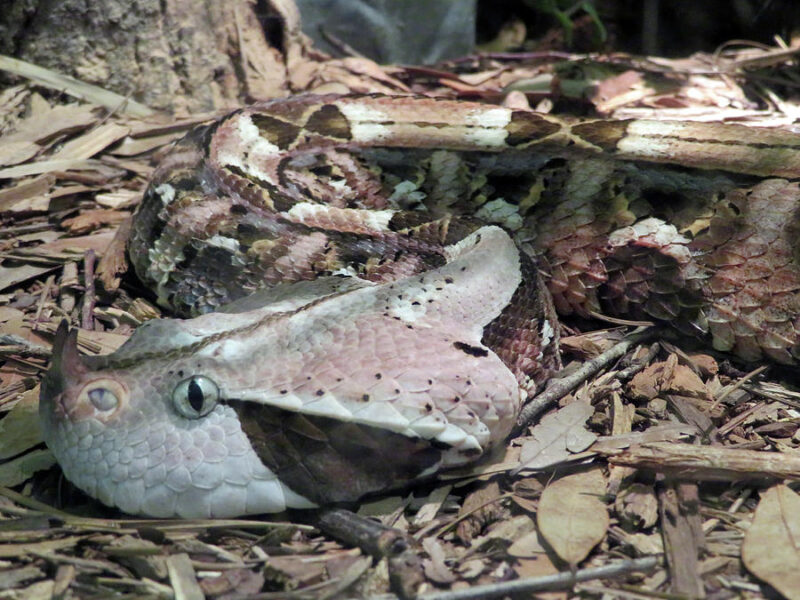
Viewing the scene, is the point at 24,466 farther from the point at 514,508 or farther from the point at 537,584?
the point at 537,584

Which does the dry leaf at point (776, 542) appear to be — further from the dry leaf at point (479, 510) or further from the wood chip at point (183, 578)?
the wood chip at point (183, 578)

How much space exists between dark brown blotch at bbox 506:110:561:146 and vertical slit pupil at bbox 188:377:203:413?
2.65m

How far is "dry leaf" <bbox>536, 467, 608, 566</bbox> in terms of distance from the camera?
123 inches

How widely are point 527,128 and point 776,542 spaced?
9.17 ft

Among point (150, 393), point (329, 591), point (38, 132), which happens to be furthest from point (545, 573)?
point (38, 132)

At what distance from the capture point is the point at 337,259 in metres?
4.32

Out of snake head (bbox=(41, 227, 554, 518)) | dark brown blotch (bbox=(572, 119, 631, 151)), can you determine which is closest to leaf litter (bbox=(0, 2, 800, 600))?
snake head (bbox=(41, 227, 554, 518))

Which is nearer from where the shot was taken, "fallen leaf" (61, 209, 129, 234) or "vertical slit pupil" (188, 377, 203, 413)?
"vertical slit pupil" (188, 377, 203, 413)

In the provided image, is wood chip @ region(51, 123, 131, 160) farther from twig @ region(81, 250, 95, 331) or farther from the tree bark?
twig @ region(81, 250, 95, 331)

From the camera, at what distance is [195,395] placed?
3.14 m

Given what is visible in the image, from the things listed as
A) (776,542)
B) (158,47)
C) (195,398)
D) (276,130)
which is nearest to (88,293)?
(276,130)

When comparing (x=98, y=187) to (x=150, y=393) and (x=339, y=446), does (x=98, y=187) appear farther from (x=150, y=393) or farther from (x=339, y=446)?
(x=339, y=446)

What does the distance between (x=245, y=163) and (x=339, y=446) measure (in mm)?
2334

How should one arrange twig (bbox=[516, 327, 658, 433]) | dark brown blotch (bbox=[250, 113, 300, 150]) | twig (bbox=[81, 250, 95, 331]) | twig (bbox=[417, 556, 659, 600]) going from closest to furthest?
twig (bbox=[417, 556, 659, 600]) < twig (bbox=[516, 327, 658, 433]) < twig (bbox=[81, 250, 95, 331]) < dark brown blotch (bbox=[250, 113, 300, 150])
